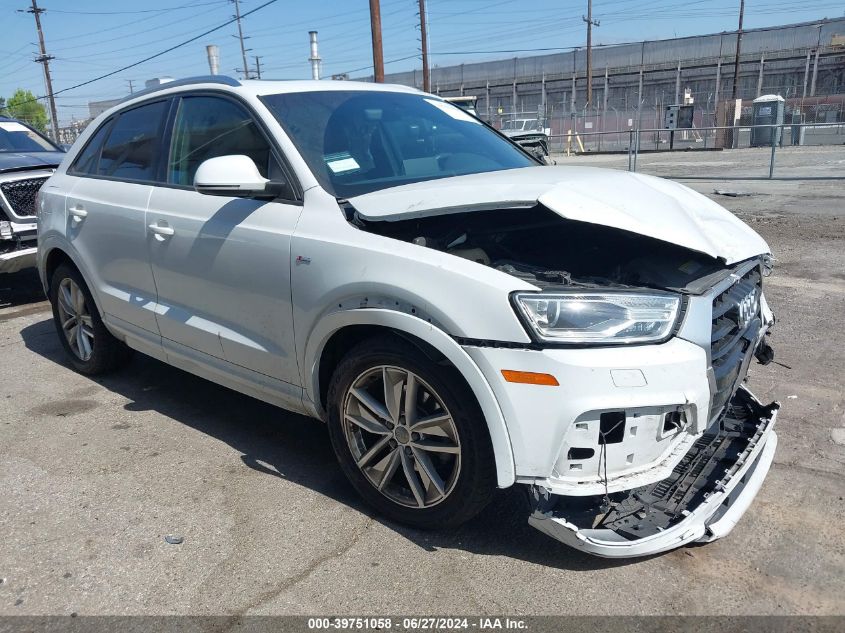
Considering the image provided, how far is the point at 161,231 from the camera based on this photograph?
12.5 feet

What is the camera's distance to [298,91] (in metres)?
3.68

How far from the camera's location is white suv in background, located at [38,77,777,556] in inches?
95.9

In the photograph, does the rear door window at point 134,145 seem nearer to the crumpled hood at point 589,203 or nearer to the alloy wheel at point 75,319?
the alloy wheel at point 75,319

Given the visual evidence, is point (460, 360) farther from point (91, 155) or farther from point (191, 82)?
point (91, 155)

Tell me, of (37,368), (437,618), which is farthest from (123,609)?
(37,368)

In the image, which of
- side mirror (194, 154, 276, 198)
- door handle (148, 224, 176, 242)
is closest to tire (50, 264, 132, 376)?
door handle (148, 224, 176, 242)

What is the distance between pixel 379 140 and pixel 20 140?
7.65 m

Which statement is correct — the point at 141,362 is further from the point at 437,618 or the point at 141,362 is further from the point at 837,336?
the point at 837,336

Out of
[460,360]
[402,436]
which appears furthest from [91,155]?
[460,360]

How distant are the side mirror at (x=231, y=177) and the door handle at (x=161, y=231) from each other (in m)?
0.65

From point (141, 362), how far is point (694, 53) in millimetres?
54824

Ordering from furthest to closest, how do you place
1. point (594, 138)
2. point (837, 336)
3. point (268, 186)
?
1. point (594, 138)
2. point (837, 336)
3. point (268, 186)

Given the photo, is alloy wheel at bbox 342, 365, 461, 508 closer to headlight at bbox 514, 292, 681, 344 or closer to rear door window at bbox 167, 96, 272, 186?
headlight at bbox 514, 292, 681, 344

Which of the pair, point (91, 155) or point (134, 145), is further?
point (91, 155)
